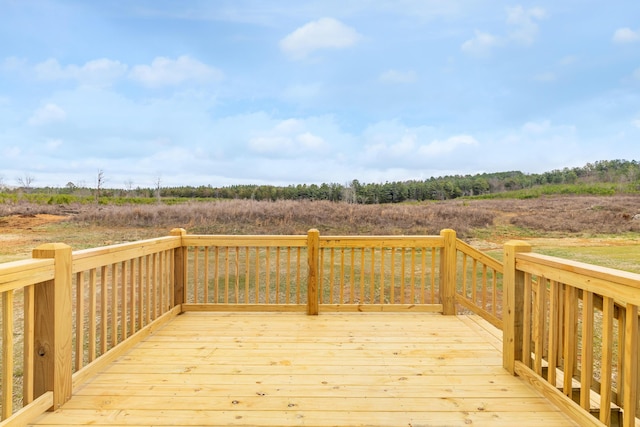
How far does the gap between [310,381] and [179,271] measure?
2.12 meters

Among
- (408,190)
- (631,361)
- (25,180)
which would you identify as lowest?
(631,361)

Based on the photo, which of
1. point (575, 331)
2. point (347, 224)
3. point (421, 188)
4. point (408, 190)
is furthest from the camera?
point (421, 188)

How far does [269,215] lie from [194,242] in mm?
12590

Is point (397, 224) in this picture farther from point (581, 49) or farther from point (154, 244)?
point (154, 244)

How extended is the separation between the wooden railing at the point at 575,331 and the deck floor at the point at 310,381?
15cm

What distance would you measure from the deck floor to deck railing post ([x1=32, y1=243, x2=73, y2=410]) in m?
0.15

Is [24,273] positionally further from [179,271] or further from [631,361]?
[631,361]

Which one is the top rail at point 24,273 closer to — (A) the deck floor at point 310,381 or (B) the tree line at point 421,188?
(A) the deck floor at point 310,381

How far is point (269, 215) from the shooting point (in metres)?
16.1

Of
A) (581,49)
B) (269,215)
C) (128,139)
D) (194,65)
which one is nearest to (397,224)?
(269,215)

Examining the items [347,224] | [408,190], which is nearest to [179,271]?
[347,224]

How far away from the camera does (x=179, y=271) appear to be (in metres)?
3.59

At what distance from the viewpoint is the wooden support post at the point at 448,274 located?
3.60 meters

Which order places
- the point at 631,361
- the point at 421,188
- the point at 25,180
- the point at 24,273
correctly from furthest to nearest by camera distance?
the point at 25,180 < the point at 421,188 < the point at 24,273 < the point at 631,361
